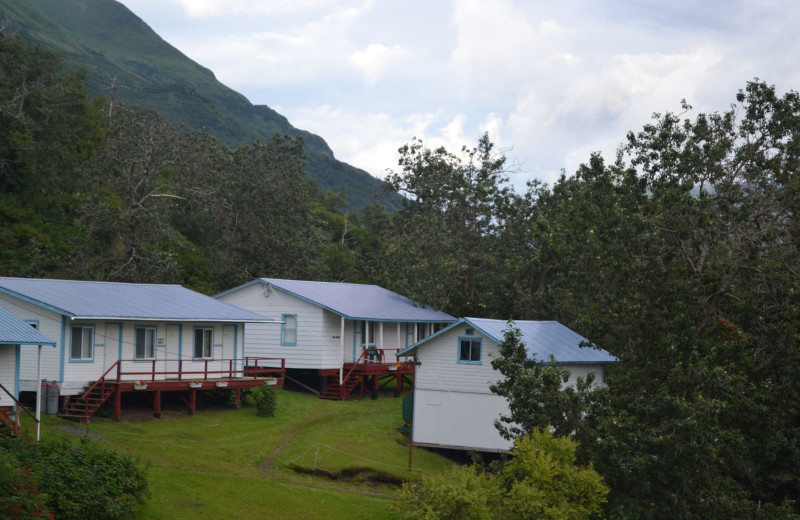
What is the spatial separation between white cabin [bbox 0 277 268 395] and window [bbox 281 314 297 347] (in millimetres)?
4578

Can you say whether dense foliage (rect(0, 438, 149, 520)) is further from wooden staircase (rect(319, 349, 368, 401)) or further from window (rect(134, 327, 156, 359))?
wooden staircase (rect(319, 349, 368, 401))

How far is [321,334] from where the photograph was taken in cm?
4266

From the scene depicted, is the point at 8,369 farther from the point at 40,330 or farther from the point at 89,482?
the point at 89,482


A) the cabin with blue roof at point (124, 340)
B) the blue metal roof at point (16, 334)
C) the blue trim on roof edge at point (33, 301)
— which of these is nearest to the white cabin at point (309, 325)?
the cabin with blue roof at point (124, 340)

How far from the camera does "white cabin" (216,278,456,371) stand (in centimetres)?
4278

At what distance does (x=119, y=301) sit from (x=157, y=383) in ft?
13.0

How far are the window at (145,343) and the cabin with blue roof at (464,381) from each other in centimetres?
1028

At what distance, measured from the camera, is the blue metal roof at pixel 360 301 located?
1706 inches

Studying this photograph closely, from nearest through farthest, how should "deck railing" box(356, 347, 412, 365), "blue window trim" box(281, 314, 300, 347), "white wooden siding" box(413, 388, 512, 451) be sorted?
"white wooden siding" box(413, 388, 512, 451) → "blue window trim" box(281, 314, 300, 347) → "deck railing" box(356, 347, 412, 365)

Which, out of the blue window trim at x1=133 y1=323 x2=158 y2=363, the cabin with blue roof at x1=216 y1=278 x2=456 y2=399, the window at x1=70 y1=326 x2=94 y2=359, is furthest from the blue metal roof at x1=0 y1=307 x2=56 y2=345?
the cabin with blue roof at x1=216 y1=278 x2=456 y2=399

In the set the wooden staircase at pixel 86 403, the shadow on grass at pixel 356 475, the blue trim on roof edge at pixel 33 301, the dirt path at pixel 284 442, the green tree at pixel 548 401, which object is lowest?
the shadow on grass at pixel 356 475

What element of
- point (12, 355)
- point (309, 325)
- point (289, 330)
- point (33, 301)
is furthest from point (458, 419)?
point (33, 301)

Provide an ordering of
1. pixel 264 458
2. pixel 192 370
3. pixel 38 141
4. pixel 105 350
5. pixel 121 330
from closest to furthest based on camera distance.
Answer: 1. pixel 264 458
2. pixel 105 350
3. pixel 121 330
4. pixel 192 370
5. pixel 38 141

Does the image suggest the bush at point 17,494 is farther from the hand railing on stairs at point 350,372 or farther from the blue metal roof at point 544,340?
the hand railing on stairs at point 350,372
